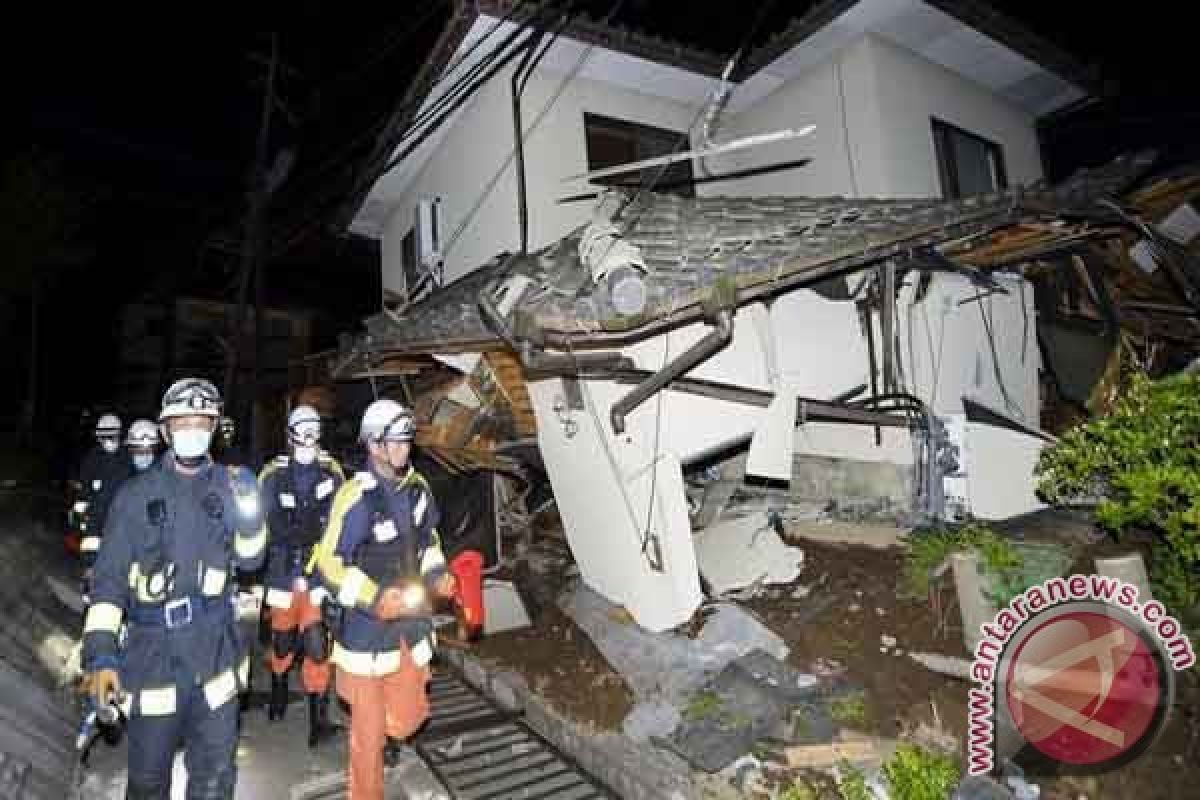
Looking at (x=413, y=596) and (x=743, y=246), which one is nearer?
(x=413, y=596)

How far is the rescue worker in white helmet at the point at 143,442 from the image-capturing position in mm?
6535

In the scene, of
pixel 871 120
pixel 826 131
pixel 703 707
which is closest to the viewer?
pixel 703 707

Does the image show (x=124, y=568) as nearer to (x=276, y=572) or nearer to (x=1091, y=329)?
(x=276, y=572)

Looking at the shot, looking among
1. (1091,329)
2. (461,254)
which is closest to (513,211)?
(461,254)

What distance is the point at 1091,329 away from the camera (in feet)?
25.5

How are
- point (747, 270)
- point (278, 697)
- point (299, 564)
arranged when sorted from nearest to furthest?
1. point (747, 270)
2. point (278, 697)
3. point (299, 564)

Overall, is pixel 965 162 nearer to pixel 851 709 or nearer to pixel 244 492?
pixel 851 709

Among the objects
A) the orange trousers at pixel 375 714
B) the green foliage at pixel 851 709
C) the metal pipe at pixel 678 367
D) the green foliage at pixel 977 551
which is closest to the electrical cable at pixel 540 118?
the metal pipe at pixel 678 367

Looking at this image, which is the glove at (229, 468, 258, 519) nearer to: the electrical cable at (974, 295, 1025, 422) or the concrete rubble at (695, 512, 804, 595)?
the concrete rubble at (695, 512, 804, 595)

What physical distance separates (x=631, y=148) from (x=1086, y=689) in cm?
893

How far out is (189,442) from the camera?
3.50 meters

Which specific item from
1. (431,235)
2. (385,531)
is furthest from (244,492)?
(431,235)

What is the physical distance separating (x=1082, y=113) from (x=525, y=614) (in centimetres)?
1299

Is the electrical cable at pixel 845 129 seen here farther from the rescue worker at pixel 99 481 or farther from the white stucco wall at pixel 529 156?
A: the rescue worker at pixel 99 481
